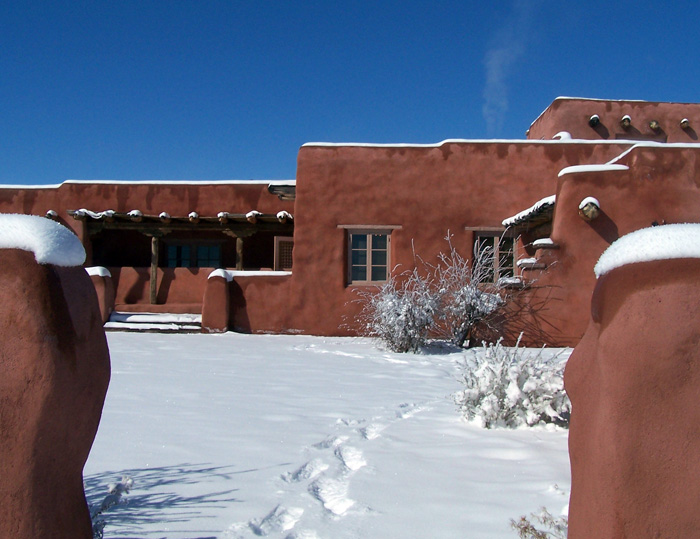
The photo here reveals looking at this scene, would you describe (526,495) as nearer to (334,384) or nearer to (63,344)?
(63,344)

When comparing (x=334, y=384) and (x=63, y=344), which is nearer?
(x=63, y=344)

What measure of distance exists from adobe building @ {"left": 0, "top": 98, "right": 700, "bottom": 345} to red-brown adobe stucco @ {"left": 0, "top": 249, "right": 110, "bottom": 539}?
970 cm

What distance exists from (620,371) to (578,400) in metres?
0.30

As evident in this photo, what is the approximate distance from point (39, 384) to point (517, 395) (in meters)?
3.55

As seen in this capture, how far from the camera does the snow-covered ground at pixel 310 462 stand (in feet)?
9.39

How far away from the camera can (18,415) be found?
6.30 feet

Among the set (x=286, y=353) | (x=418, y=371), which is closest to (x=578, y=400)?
(x=418, y=371)

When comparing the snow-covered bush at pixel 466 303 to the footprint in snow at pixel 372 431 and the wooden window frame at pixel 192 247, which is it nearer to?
the footprint in snow at pixel 372 431

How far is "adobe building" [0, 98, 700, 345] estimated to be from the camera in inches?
424

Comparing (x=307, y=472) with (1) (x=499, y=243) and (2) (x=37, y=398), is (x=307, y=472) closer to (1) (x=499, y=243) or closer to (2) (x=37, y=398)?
(2) (x=37, y=398)

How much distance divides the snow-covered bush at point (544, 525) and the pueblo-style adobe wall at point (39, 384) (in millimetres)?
1791

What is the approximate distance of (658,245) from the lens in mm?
1824

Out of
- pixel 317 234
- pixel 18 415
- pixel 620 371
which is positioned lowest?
pixel 18 415

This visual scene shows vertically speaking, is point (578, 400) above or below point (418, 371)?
above
